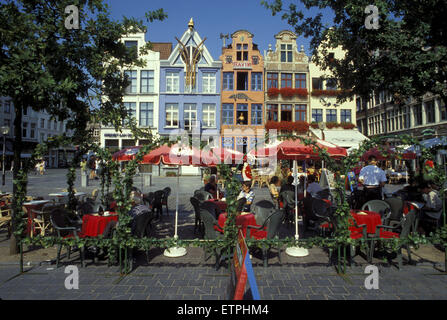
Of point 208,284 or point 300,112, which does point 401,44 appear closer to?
point 208,284

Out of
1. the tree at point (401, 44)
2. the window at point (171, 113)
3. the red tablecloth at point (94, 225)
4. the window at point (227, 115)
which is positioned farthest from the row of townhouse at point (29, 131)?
the tree at point (401, 44)

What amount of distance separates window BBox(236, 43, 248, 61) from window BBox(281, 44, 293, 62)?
4.13m

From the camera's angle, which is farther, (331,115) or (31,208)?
(331,115)

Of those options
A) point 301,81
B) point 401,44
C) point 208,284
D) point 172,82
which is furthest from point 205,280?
point 301,81

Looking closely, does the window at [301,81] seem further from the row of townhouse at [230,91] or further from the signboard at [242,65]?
the signboard at [242,65]

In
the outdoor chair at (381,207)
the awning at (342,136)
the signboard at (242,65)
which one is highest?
the signboard at (242,65)

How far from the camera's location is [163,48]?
33062mm

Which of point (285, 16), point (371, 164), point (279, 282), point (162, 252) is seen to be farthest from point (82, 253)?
point (285, 16)

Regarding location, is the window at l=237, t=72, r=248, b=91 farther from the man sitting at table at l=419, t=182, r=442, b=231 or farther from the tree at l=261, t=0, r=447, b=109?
the man sitting at table at l=419, t=182, r=442, b=231

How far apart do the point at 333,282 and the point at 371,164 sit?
4733 millimetres

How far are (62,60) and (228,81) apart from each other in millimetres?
26398

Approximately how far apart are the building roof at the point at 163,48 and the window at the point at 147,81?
3.07m

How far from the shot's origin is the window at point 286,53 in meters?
30.3
